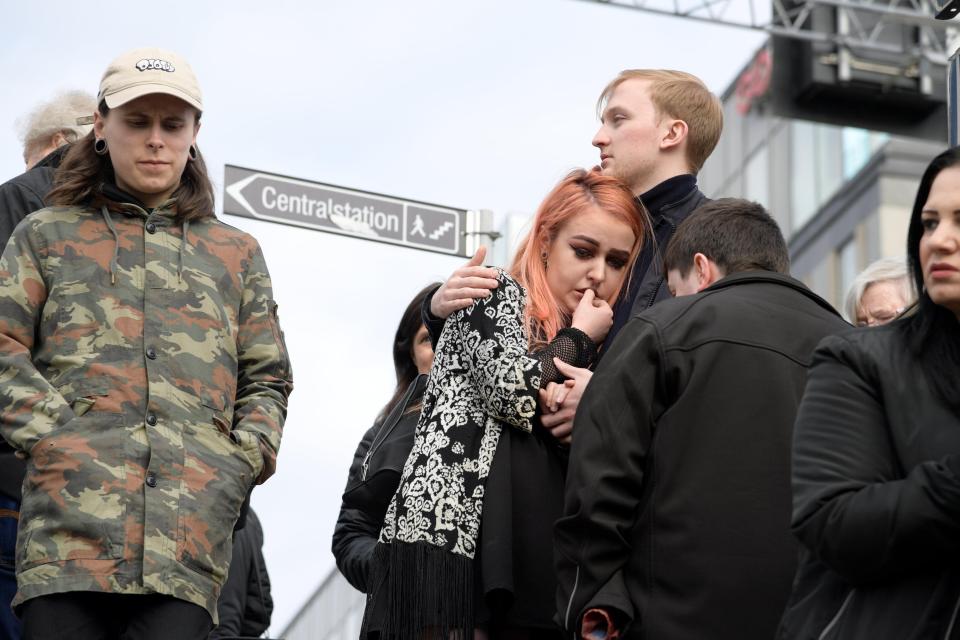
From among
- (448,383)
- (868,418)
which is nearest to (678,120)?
(448,383)

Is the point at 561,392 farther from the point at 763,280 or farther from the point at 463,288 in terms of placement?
the point at 763,280

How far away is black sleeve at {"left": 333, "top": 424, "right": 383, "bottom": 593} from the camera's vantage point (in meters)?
6.14

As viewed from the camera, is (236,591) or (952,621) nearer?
(952,621)

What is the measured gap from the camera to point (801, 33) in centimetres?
1680

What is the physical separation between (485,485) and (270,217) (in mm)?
5355

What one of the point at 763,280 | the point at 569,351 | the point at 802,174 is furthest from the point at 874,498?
the point at 802,174

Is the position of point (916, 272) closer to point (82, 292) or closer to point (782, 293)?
point (782, 293)

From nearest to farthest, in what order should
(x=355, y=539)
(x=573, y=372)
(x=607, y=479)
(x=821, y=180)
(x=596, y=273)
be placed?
(x=607, y=479) < (x=573, y=372) < (x=596, y=273) < (x=355, y=539) < (x=821, y=180)

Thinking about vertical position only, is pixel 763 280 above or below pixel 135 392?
above

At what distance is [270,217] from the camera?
32.2 feet

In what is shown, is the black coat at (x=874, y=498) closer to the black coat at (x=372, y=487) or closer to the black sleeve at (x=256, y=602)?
the black coat at (x=372, y=487)

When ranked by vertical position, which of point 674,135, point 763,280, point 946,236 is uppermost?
point 674,135

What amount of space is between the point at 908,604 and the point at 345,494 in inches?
130

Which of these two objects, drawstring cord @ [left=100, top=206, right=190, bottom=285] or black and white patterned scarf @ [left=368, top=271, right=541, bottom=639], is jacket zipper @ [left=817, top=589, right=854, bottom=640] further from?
drawstring cord @ [left=100, top=206, right=190, bottom=285]
